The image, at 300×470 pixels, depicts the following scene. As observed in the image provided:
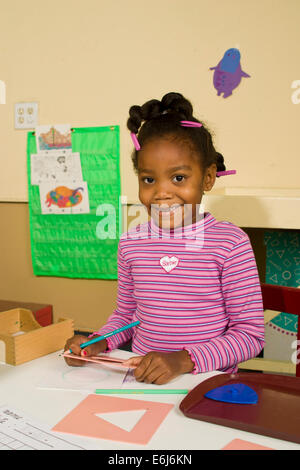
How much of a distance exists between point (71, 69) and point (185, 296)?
5.94 ft

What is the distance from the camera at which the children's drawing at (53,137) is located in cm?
237

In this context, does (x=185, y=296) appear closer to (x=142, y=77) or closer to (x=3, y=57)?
(x=142, y=77)

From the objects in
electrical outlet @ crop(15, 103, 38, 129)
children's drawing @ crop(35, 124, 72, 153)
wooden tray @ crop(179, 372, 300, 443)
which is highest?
electrical outlet @ crop(15, 103, 38, 129)

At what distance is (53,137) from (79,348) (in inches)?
71.6

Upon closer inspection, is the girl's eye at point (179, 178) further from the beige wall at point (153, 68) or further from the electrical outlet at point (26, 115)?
the electrical outlet at point (26, 115)

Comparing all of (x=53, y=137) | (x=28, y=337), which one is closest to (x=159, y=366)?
(x=28, y=337)

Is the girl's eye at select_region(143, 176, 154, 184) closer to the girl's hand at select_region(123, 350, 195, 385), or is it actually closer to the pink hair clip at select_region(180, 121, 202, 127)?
the pink hair clip at select_region(180, 121, 202, 127)

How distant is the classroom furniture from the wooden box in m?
1.36

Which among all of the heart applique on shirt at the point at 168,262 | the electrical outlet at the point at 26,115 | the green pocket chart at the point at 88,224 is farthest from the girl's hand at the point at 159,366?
the electrical outlet at the point at 26,115

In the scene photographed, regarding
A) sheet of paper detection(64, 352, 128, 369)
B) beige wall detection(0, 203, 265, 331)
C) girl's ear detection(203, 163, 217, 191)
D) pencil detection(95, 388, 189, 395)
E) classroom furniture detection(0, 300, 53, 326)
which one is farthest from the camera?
beige wall detection(0, 203, 265, 331)

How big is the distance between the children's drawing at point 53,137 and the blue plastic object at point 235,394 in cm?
196

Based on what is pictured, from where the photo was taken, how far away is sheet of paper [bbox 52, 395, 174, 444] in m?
0.50

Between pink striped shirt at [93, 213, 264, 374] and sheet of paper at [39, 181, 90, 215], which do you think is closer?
pink striped shirt at [93, 213, 264, 374]

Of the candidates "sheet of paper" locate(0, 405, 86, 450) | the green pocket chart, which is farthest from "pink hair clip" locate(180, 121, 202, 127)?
the green pocket chart
